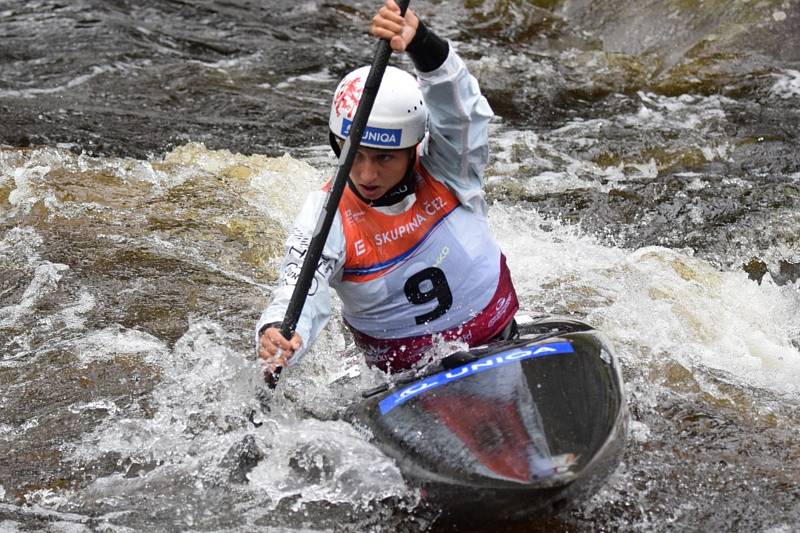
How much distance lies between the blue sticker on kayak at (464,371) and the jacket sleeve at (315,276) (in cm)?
38

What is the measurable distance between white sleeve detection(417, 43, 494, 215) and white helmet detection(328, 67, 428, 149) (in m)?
0.08

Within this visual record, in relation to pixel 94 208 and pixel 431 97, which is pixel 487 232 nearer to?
pixel 431 97

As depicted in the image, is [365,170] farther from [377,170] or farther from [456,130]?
[456,130]

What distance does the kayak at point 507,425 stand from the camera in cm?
299

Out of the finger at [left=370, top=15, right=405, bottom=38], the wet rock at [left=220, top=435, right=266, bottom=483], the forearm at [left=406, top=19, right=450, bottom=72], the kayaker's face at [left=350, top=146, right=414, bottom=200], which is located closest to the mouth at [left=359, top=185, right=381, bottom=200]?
the kayaker's face at [left=350, top=146, right=414, bottom=200]

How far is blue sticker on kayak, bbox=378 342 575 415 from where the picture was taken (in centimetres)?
341

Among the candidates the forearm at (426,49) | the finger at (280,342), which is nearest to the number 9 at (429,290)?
the finger at (280,342)

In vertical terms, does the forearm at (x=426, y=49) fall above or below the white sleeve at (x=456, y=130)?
above

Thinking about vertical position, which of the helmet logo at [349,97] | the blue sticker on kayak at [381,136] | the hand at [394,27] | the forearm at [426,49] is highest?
the hand at [394,27]

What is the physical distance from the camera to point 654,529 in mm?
3357

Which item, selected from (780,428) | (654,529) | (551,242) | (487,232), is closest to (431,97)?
(487,232)

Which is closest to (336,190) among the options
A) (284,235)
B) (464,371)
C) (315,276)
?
(315,276)

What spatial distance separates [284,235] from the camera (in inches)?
256

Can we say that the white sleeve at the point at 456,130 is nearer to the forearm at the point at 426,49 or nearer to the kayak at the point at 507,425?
the forearm at the point at 426,49
